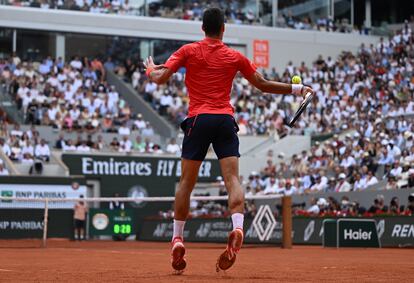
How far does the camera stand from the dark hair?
8594 millimetres

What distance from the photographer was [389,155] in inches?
1158

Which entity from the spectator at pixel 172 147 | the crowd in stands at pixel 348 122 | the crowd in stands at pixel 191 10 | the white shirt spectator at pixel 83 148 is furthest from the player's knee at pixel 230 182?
the crowd in stands at pixel 191 10

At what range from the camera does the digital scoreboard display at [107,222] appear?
29.5 meters

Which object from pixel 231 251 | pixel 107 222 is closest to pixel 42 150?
pixel 107 222

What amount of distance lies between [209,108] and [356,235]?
1426 cm

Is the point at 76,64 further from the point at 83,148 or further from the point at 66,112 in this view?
the point at 83,148

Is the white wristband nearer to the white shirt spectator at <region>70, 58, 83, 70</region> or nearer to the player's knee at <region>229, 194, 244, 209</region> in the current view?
the player's knee at <region>229, 194, 244, 209</region>

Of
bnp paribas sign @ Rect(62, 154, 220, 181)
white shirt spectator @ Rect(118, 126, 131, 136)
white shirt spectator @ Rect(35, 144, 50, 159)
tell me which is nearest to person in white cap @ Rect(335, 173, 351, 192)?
bnp paribas sign @ Rect(62, 154, 220, 181)

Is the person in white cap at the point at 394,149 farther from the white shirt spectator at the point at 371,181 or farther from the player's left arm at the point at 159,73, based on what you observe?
the player's left arm at the point at 159,73

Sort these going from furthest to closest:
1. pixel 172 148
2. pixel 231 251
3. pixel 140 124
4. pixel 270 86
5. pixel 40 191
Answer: pixel 140 124
pixel 172 148
pixel 40 191
pixel 270 86
pixel 231 251

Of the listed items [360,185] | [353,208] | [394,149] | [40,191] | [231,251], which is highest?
[231,251]

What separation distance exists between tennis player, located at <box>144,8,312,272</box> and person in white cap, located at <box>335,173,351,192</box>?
20.4 m

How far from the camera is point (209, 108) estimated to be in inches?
337

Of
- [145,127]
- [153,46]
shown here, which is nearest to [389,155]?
[145,127]
